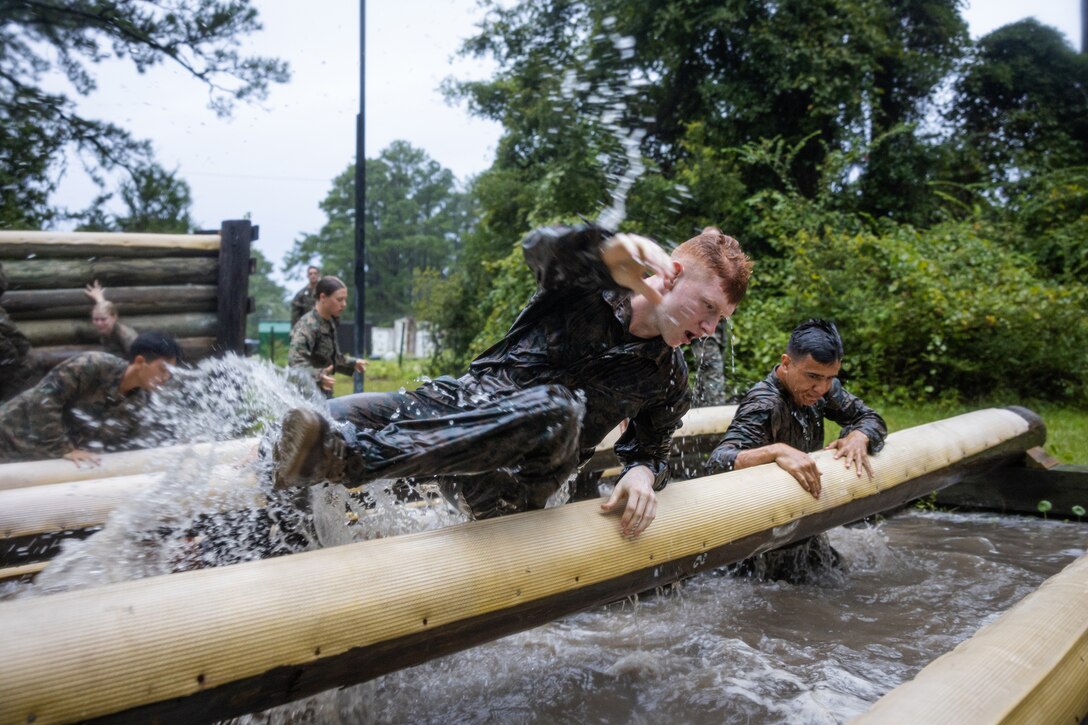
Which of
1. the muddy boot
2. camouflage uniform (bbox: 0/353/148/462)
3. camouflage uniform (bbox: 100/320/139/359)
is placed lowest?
camouflage uniform (bbox: 0/353/148/462)

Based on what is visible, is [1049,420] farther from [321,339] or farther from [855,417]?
[321,339]

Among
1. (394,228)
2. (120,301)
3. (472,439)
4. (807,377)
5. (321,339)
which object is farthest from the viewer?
(394,228)

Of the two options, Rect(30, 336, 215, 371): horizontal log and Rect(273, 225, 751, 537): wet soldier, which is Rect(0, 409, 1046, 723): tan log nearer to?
Rect(273, 225, 751, 537): wet soldier

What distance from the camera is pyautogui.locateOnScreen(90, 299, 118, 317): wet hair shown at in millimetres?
6414

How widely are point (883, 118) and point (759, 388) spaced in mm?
12340

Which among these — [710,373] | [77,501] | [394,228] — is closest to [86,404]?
[77,501]

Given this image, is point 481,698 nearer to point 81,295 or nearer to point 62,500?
point 62,500

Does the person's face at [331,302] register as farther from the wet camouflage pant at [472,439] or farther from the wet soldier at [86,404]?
the wet camouflage pant at [472,439]

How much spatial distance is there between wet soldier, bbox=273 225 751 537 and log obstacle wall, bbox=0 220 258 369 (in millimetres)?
4843

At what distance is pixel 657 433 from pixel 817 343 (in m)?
1.33

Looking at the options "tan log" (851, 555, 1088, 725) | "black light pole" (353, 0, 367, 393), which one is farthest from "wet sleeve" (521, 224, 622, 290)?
"black light pole" (353, 0, 367, 393)

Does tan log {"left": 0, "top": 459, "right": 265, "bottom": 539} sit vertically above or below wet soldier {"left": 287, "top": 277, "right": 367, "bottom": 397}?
below

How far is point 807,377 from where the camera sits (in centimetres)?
393

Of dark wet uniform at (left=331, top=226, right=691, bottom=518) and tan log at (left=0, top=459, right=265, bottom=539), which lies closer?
dark wet uniform at (left=331, top=226, right=691, bottom=518)
